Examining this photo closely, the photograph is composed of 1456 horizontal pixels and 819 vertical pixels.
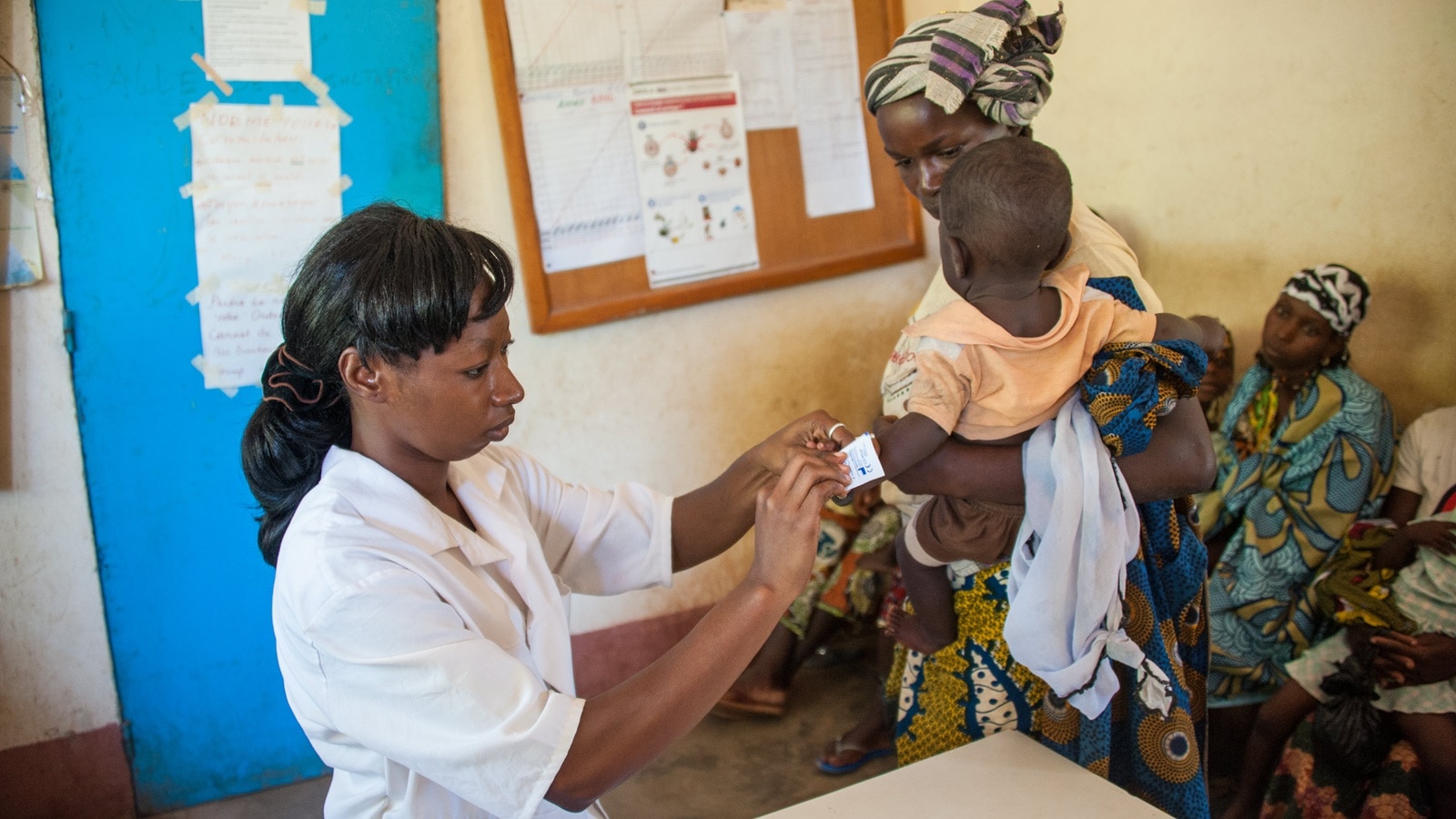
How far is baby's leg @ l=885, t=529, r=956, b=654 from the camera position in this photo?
1934 mm

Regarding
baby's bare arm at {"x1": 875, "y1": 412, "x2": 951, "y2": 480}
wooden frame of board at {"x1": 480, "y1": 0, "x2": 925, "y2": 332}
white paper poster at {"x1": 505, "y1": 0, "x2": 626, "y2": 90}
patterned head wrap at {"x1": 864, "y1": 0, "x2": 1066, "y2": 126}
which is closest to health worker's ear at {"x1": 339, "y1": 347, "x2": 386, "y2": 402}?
baby's bare arm at {"x1": 875, "y1": 412, "x2": 951, "y2": 480}

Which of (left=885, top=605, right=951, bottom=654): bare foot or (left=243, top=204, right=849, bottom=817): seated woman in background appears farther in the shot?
(left=885, top=605, right=951, bottom=654): bare foot

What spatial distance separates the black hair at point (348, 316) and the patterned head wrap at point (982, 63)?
0.81 meters

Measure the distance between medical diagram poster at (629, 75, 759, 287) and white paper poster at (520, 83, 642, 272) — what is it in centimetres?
5

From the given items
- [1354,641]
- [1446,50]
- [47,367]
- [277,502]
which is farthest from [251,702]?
[1446,50]

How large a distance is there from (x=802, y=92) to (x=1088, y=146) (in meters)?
0.99

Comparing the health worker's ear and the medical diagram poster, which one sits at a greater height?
the medical diagram poster

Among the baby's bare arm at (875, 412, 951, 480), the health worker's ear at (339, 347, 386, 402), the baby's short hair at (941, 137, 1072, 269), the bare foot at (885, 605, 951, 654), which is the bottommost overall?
the bare foot at (885, 605, 951, 654)

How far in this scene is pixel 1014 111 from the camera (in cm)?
179

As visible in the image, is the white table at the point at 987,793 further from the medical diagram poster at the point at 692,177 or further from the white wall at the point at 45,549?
the white wall at the point at 45,549

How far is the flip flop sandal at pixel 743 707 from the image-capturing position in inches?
136

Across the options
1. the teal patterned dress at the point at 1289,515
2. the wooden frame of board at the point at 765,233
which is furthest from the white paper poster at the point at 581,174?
the teal patterned dress at the point at 1289,515

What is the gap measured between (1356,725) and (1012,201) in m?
1.66

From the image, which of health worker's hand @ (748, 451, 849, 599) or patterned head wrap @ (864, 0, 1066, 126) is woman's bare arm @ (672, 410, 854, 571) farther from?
patterned head wrap @ (864, 0, 1066, 126)
